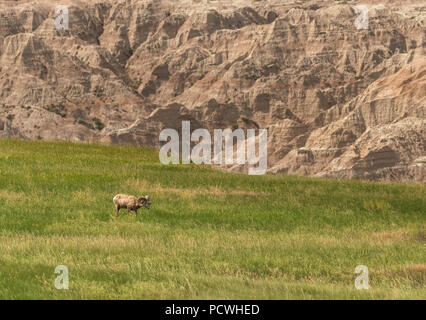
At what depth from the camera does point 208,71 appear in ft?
513

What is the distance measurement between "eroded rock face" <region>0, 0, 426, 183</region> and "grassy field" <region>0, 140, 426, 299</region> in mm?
73024

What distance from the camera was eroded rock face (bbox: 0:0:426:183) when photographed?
12519 cm


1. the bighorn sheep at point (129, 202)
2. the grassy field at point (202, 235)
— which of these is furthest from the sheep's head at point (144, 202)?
the grassy field at point (202, 235)

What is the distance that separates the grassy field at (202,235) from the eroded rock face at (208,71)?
240ft

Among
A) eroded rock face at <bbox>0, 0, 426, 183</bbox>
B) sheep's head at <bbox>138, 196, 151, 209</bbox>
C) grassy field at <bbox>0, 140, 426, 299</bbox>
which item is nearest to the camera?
grassy field at <bbox>0, 140, 426, 299</bbox>

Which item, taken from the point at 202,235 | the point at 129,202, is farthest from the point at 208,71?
the point at 202,235

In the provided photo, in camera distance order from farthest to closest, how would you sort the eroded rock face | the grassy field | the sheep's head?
the eroded rock face, the sheep's head, the grassy field

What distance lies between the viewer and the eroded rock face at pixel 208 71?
411 feet

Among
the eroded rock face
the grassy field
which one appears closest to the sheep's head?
the grassy field

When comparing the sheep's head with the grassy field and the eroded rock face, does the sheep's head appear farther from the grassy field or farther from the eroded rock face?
the eroded rock face

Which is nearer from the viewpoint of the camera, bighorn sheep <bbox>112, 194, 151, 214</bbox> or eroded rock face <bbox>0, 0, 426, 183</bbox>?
bighorn sheep <bbox>112, 194, 151, 214</bbox>

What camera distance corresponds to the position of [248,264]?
53.3 feet
